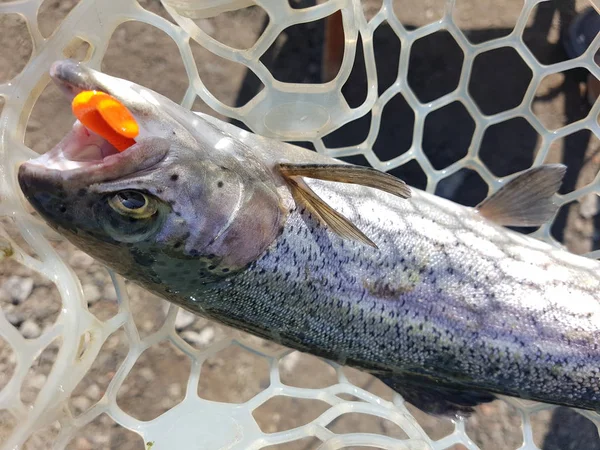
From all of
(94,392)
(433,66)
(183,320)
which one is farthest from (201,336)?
(433,66)

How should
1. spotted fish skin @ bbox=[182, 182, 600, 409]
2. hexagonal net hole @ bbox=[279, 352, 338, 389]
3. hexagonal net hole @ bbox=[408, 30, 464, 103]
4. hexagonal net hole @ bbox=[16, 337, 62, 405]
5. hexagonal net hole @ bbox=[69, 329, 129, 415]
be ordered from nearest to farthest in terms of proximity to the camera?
spotted fish skin @ bbox=[182, 182, 600, 409] → hexagonal net hole @ bbox=[16, 337, 62, 405] → hexagonal net hole @ bbox=[69, 329, 129, 415] → hexagonal net hole @ bbox=[279, 352, 338, 389] → hexagonal net hole @ bbox=[408, 30, 464, 103]

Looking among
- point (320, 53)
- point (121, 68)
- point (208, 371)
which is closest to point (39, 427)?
point (208, 371)

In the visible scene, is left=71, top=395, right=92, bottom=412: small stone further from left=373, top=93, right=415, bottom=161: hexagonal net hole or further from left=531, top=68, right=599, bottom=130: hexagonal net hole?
left=531, top=68, right=599, bottom=130: hexagonal net hole

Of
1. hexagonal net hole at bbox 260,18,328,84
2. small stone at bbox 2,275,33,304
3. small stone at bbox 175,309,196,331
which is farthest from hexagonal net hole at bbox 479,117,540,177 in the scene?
small stone at bbox 2,275,33,304

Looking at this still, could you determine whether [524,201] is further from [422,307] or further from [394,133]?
[394,133]

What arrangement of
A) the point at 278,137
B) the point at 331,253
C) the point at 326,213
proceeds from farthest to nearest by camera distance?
1. the point at 278,137
2. the point at 331,253
3. the point at 326,213

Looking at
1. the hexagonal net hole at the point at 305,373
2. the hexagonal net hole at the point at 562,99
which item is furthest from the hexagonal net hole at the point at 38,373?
the hexagonal net hole at the point at 562,99

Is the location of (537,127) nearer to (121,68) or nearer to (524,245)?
(524,245)

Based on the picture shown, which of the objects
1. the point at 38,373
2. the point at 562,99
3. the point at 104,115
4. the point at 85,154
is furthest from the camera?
the point at 562,99
